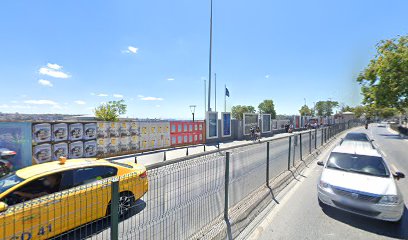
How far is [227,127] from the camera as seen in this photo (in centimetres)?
2252

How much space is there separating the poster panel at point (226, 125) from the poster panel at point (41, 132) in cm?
1514

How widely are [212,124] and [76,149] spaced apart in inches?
485

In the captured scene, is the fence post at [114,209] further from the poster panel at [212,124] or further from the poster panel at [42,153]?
the poster panel at [212,124]

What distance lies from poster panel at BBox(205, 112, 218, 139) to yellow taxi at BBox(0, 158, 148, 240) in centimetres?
1534

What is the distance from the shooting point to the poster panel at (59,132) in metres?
10.8

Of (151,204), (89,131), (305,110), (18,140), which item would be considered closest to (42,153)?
(18,140)

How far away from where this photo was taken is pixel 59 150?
11000mm

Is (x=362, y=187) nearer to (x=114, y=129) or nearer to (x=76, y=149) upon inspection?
(x=76, y=149)

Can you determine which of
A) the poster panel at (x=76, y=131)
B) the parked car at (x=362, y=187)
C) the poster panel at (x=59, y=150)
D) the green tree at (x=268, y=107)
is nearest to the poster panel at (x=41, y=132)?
the poster panel at (x=59, y=150)

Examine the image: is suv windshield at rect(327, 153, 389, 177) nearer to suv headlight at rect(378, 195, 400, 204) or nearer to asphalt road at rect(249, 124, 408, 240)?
suv headlight at rect(378, 195, 400, 204)

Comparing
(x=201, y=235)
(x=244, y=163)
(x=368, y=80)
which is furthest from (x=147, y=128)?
(x=368, y=80)

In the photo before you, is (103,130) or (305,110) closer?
(103,130)

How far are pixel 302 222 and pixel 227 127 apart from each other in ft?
59.3

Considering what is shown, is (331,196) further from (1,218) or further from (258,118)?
(258,118)
